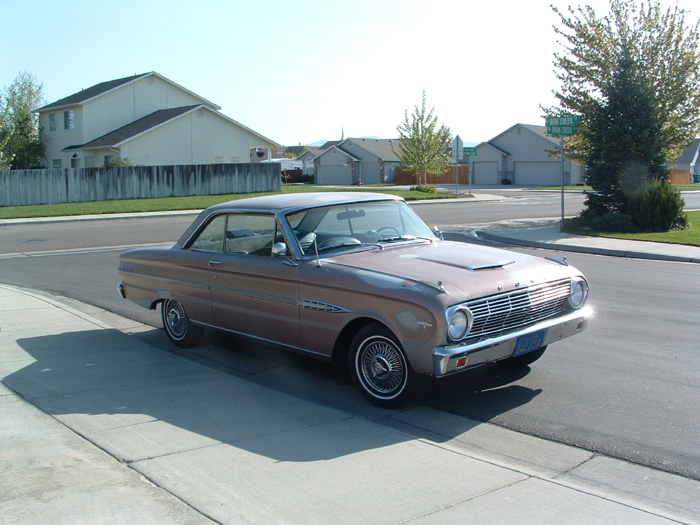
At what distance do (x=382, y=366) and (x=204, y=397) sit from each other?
1586 millimetres

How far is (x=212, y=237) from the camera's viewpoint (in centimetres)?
735

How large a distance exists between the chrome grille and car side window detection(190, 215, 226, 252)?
2994 millimetres

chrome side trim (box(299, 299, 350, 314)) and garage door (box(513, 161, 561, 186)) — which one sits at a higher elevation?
garage door (box(513, 161, 561, 186))

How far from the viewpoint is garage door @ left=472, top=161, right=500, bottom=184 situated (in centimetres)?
6656

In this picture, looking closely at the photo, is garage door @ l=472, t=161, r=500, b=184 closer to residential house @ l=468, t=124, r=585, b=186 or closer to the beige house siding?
residential house @ l=468, t=124, r=585, b=186

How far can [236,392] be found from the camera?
20.1 ft

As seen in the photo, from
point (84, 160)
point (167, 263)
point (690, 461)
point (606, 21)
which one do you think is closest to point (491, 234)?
point (606, 21)

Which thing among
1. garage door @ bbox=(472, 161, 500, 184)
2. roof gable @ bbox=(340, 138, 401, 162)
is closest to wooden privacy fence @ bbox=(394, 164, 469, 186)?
garage door @ bbox=(472, 161, 500, 184)

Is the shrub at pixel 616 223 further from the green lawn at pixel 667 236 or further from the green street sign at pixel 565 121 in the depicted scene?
the green street sign at pixel 565 121

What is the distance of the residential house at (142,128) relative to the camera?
41094 mm

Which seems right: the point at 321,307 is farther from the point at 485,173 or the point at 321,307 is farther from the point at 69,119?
the point at 485,173

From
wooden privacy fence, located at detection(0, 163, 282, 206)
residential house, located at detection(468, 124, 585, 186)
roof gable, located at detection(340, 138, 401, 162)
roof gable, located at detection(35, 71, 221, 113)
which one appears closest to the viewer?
wooden privacy fence, located at detection(0, 163, 282, 206)

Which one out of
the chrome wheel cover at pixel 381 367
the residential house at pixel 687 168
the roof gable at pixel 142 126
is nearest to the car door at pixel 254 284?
the chrome wheel cover at pixel 381 367

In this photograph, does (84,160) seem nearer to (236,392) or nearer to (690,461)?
(236,392)
